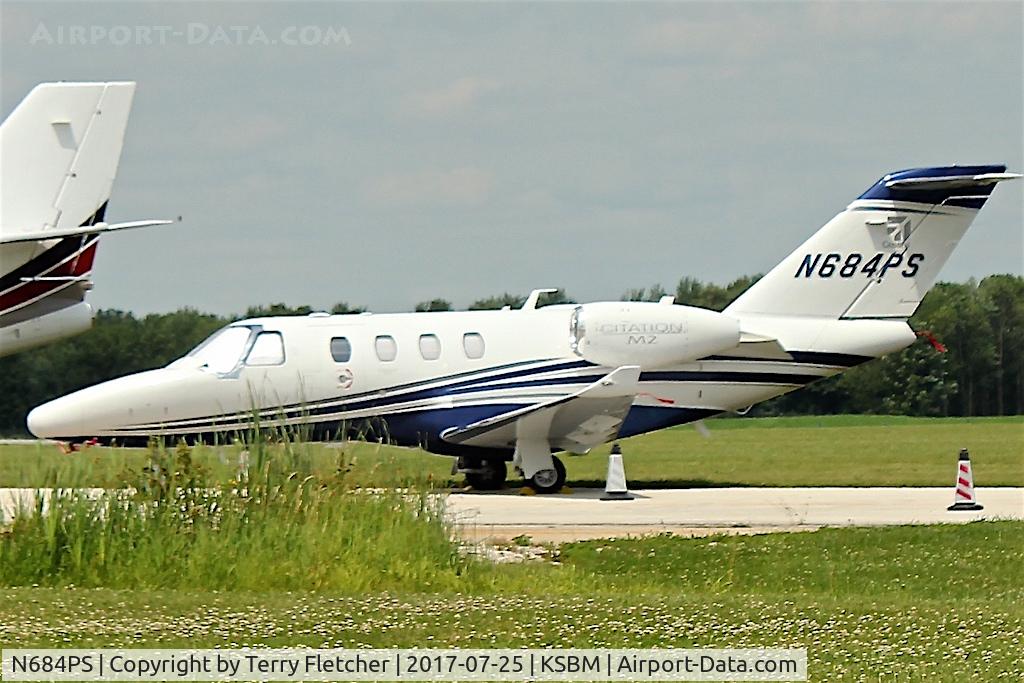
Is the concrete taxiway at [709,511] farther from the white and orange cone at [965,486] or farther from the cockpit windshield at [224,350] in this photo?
the cockpit windshield at [224,350]

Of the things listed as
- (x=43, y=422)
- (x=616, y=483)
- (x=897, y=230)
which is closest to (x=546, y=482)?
(x=616, y=483)

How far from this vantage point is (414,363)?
983 inches

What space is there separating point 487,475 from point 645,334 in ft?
12.4

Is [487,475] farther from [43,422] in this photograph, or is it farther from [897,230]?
[897,230]

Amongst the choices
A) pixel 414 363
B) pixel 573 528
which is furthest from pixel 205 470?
pixel 414 363

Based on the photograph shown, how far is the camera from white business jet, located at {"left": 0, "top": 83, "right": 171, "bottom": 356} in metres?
21.1

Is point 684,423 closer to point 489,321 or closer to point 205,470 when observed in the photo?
point 489,321

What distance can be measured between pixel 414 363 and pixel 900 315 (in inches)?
314

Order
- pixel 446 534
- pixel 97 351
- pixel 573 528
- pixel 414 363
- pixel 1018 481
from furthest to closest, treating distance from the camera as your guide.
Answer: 1. pixel 97 351
2. pixel 1018 481
3. pixel 414 363
4. pixel 573 528
5. pixel 446 534

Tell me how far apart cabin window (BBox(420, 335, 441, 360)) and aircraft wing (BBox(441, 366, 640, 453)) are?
46.5 inches

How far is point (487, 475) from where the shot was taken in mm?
26297

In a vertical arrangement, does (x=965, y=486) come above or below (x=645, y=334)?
below

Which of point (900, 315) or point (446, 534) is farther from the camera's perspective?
point (900, 315)

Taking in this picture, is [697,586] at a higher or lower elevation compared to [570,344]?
lower
